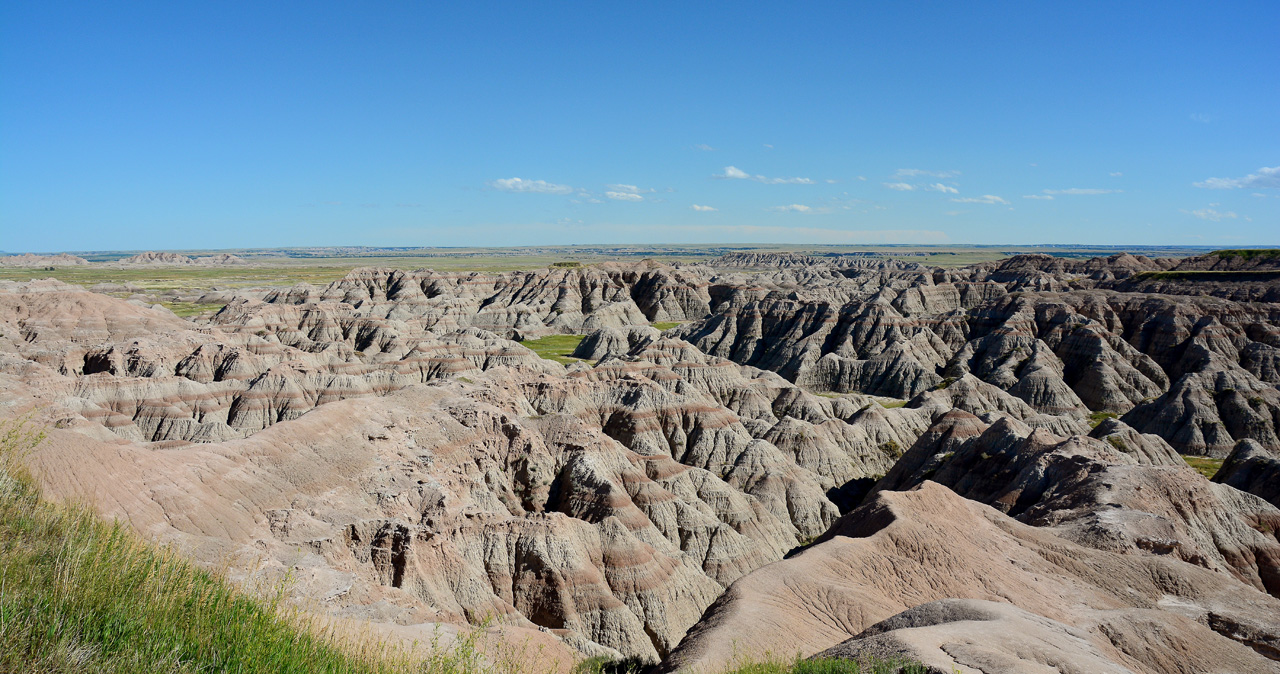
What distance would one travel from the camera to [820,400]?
7138 cm

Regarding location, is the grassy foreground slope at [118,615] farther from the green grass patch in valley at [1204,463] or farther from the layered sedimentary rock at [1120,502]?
the green grass patch in valley at [1204,463]

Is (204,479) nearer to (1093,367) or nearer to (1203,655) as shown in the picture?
(1203,655)

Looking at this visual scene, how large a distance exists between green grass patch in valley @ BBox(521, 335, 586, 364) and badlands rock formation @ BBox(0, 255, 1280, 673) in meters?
24.7

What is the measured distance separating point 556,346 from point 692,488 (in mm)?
82418

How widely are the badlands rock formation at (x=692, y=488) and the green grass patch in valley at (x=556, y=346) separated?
24.7 meters

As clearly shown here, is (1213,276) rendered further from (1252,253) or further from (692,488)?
(692,488)

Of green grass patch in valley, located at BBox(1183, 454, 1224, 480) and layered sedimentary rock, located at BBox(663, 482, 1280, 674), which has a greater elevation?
layered sedimentary rock, located at BBox(663, 482, 1280, 674)

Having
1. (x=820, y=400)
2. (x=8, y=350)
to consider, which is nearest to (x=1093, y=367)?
(x=820, y=400)

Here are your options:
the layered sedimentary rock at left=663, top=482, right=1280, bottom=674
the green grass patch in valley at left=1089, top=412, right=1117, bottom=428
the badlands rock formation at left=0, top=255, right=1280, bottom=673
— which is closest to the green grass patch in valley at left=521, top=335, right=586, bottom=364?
the badlands rock formation at left=0, top=255, right=1280, bottom=673

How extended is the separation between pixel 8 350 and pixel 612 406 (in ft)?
161

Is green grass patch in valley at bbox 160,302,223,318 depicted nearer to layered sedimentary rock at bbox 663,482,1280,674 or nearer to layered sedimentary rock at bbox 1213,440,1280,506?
layered sedimentary rock at bbox 663,482,1280,674

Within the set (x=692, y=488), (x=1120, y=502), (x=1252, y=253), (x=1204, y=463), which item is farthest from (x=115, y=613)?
(x=1252, y=253)

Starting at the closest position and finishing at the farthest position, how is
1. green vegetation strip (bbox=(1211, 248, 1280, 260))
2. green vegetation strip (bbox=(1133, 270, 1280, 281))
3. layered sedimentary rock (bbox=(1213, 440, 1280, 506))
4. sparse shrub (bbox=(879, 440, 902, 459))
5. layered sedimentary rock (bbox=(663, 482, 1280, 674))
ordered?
layered sedimentary rock (bbox=(663, 482, 1280, 674))
layered sedimentary rock (bbox=(1213, 440, 1280, 506))
sparse shrub (bbox=(879, 440, 902, 459))
green vegetation strip (bbox=(1133, 270, 1280, 281))
green vegetation strip (bbox=(1211, 248, 1280, 260))

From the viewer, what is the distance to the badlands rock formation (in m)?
22.2
